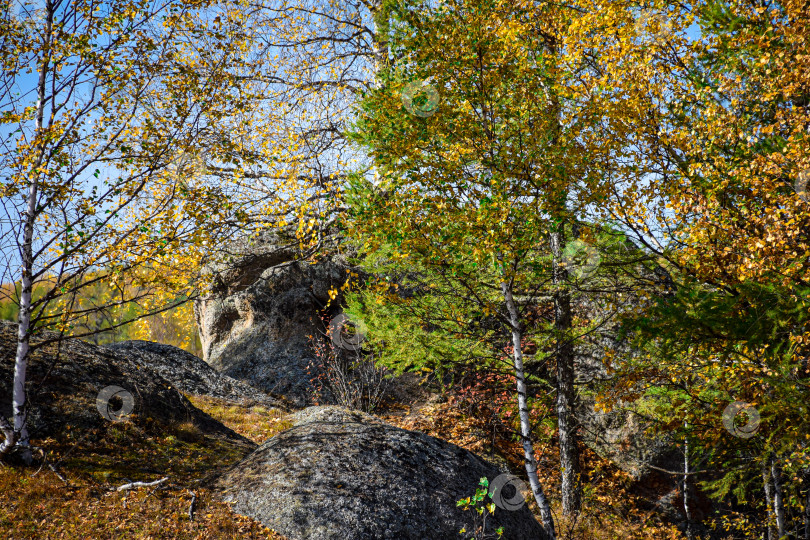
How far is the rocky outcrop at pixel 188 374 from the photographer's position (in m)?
9.25

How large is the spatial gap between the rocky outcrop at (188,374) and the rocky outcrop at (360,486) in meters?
4.47

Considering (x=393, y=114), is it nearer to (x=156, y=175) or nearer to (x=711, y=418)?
(x=156, y=175)

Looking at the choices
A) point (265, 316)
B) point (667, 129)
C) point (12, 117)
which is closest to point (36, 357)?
point (12, 117)

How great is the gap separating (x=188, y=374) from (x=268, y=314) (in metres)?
3.26

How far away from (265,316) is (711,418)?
10.2 m

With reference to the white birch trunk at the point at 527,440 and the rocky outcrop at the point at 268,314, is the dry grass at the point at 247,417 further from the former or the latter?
the white birch trunk at the point at 527,440

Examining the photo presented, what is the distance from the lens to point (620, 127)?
5.55 m

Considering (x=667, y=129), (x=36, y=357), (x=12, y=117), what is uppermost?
(x=12, y=117)

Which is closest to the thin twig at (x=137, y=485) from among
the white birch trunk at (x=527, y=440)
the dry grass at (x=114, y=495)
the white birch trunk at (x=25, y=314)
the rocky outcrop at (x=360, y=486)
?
the dry grass at (x=114, y=495)

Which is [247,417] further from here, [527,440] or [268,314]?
[527,440]

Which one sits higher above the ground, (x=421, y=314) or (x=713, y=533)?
(x=421, y=314)

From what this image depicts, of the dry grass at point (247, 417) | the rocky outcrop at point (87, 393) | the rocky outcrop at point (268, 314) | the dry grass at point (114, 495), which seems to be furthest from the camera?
the rocky outcrop at point (268, 314)

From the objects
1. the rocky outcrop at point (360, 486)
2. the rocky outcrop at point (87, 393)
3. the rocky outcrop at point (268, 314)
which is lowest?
the rocky outcrop at point (360, 486)

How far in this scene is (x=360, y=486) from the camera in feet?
15.5
